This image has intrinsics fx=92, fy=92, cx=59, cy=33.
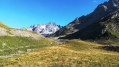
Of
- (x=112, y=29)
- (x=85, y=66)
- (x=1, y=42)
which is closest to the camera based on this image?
(x=85, y=66)

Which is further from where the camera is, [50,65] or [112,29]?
[112,29]

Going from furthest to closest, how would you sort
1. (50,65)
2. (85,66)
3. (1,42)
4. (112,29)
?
(112,29)
(1,42)
(50,65)
(85,66)

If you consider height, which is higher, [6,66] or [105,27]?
[105,27]

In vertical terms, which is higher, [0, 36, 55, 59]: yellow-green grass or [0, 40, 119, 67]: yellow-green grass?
[0, 36, 55, 59]: yellow-green grass

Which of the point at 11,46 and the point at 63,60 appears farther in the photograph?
the point at 11,46

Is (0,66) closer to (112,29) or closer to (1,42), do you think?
(1,42)

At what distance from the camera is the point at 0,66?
21.3 m

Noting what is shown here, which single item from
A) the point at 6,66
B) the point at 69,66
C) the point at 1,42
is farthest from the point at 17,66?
the point at 1,42

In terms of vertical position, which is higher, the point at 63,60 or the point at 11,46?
the point at 11,46

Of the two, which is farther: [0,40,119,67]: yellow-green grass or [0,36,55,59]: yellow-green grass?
[0,36,55,59]: yellow-green grass

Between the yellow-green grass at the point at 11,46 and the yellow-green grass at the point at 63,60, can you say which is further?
the yellow-green grass at the point at 11,46

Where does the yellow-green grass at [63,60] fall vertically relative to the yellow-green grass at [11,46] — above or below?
below

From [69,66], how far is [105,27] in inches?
7798

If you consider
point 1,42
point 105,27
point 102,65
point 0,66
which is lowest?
point 102,65
